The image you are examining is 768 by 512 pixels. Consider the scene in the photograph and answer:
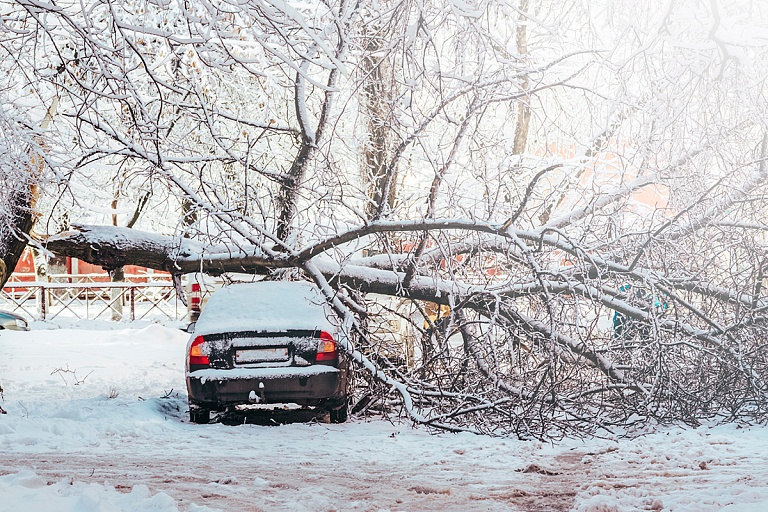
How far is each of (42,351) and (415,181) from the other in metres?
8.05

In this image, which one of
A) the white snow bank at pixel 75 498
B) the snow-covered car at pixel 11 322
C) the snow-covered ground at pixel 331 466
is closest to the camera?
the white snow bank at pixel 75 498

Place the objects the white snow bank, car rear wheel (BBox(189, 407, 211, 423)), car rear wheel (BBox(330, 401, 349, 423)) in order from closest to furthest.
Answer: the white snow bank < car rear wheel (BBox(189, 407, 211, 423)) < car rear wheel (BBox(330, 401, 349, 423))

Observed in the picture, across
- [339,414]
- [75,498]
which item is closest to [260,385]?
[339,414]

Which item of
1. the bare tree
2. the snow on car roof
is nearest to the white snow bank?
the snow on car roof

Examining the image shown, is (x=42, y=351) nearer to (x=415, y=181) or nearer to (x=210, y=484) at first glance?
(x=415, y=181)

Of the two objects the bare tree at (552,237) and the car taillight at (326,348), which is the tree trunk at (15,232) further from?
the car taillight at (326,348)

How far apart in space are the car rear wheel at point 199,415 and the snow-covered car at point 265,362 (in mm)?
11

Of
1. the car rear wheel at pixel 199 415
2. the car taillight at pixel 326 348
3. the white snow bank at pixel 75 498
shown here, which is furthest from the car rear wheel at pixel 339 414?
the white snow bank at pixel 75 498

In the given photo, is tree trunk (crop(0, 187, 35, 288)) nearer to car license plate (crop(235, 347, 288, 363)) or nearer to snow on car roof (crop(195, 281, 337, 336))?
snow on car roof (crop(195, 281, 337, 336))

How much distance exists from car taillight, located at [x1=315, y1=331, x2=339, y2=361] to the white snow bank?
2.80m

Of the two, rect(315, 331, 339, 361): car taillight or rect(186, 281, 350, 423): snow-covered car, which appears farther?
rect(315, 331, 339, 361): car taillight

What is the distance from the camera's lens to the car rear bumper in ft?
22.8

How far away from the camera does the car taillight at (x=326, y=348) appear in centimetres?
709

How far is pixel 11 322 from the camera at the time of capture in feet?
51.6
